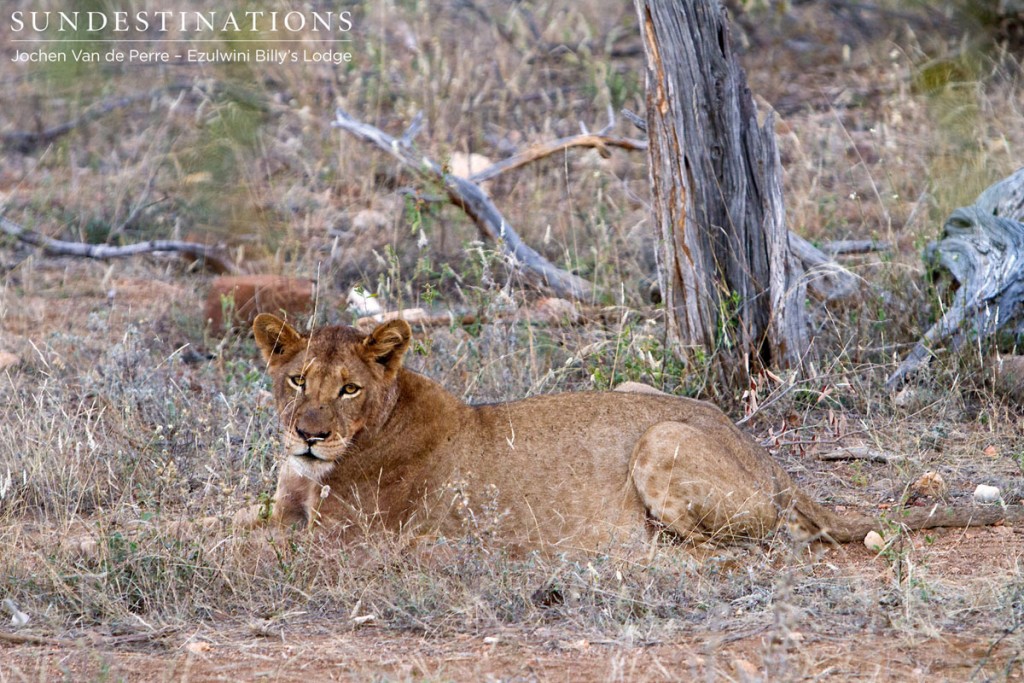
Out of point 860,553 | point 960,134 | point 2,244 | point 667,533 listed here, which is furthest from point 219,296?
point 960,134

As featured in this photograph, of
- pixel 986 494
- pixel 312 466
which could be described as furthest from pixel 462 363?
pixel 986 494

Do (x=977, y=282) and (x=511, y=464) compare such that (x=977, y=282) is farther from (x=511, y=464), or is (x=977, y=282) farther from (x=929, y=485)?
(x=511, y=464)

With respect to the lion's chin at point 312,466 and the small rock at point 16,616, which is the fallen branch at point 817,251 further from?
the small rock at point 16,616

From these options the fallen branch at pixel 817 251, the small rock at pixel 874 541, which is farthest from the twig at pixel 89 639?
the fallen branch at pixel 817 251

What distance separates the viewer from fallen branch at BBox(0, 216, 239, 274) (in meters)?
9.08

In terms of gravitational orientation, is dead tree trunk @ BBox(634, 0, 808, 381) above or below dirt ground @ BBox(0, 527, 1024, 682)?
above

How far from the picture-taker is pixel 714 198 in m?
6.43

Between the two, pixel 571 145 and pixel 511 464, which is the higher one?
pixel 571 145

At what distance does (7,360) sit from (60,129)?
510 cm

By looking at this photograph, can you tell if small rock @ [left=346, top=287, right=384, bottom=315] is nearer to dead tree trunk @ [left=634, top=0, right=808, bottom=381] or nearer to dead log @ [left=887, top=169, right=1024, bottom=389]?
dead tree trunk @ [left=634, top=0, right=808, bottom=381]

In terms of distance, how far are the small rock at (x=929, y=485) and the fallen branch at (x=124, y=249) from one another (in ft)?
17.3

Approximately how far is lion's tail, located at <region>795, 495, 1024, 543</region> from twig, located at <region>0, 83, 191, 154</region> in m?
8.80

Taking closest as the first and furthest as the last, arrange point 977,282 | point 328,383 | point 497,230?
point 328,383
point 977,282
point 497,230

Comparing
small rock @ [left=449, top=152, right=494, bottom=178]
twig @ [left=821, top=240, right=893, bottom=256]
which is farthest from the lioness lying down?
small rock @ [left=449, top=152, right=494, bottom=178]
